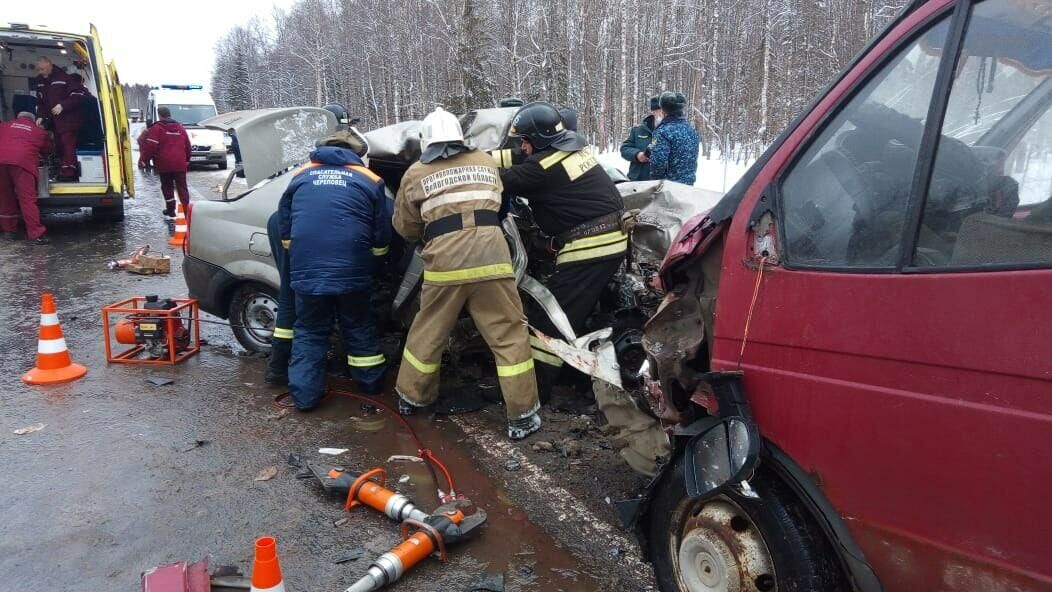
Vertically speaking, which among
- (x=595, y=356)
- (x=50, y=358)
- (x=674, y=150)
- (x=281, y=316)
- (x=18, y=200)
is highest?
(x=674, y=150)

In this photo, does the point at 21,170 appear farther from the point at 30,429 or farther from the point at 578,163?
the point at 578,163

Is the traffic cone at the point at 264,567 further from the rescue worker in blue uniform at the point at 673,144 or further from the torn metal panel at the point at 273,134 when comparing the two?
the rescue worker in blue uniform at the point at 673,144

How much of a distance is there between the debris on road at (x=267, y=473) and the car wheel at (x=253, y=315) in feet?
6.14

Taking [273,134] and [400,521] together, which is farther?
[273,134]

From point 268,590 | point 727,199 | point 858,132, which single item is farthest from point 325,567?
point 858,132

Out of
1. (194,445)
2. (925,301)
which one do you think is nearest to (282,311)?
(194,445)

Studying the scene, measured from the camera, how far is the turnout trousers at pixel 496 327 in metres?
4.14

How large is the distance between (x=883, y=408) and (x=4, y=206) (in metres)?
12.0

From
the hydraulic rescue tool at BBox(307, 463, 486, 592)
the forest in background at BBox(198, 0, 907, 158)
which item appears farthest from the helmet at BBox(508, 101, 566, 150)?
the forest in background at BBox(198, 0, 907, 158)

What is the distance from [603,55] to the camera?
2847 centimetres

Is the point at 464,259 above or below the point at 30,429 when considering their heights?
above

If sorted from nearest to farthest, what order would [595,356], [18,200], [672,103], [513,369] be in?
1. [595,356]
2. [513,369]
3. [672,103]
4. [18,200]

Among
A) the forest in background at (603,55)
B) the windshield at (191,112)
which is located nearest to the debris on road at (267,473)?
the forest in background at (603,55)

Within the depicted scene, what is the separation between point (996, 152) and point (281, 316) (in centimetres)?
442
